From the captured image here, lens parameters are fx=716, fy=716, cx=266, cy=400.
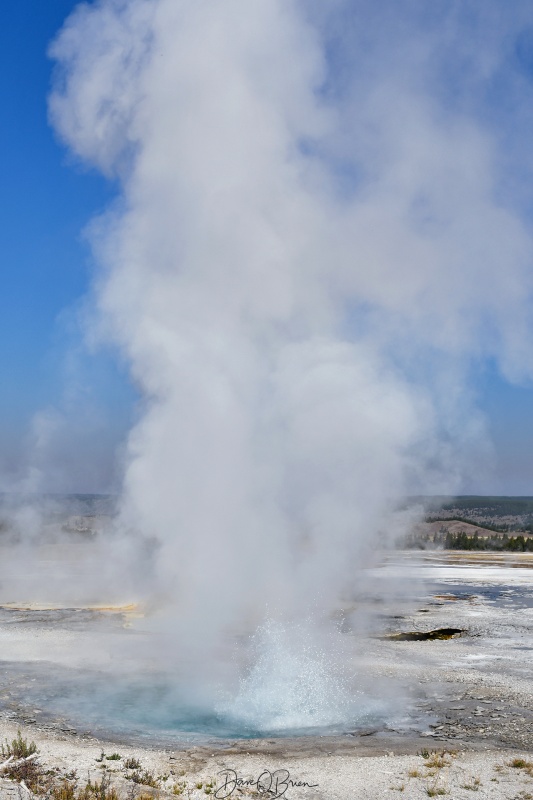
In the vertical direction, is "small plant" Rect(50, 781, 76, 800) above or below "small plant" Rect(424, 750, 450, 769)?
above

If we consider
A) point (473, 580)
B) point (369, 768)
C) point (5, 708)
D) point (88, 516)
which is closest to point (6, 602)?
point (5, 708)

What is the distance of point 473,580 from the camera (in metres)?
29.1

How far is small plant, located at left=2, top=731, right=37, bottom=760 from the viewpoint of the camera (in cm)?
748

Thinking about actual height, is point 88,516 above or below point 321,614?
above

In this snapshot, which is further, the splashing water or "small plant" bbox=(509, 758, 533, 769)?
the splashing water

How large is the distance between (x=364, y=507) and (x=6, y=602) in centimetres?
1197

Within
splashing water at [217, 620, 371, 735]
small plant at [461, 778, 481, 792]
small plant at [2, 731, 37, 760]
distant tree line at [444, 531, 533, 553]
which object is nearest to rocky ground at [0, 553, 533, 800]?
small plant at [461, 778, 481, 792]

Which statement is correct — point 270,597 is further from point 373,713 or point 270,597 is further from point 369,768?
point 369,768

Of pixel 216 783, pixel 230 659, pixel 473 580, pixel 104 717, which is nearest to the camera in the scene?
pixel 216 783

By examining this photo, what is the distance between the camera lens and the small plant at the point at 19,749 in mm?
7479

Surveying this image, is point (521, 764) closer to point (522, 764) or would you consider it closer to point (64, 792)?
point (522, 764)
